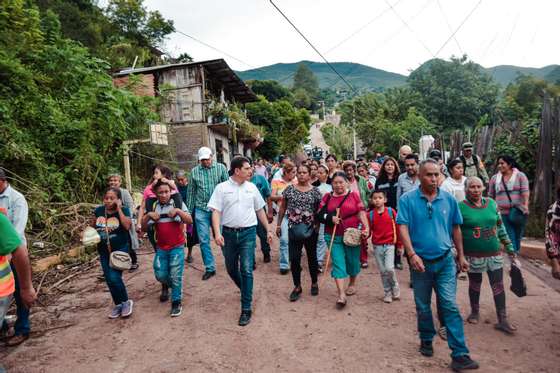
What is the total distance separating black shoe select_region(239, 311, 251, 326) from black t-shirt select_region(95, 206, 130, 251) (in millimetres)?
1634

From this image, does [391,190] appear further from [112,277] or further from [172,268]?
[112,277]

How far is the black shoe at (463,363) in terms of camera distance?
2.87 metres

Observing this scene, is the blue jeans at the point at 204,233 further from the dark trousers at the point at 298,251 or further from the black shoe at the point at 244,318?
the black shoe at the point at 244,318

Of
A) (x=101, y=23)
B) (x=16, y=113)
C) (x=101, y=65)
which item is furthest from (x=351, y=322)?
(x=101, y=23)

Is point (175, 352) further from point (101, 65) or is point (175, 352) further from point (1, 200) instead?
point (101, 65)

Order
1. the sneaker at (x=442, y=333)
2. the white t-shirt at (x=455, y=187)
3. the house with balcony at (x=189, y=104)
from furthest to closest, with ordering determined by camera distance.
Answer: the house with balcony at (x=189, y=104), the white t-shirt at (x=455, y=187), the sneaker at (x=442, y=333)

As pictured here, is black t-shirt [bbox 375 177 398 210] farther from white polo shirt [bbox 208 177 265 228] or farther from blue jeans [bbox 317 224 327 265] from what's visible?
white polo shirt [bbox 208 177 265 228]

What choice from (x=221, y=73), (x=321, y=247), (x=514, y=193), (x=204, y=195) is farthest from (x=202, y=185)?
(x=221, y=73)

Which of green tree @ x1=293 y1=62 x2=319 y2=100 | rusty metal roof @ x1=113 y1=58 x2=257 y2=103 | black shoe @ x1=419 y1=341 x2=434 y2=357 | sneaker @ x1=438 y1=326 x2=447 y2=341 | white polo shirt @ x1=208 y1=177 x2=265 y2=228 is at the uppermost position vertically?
green tree @ x1=293 y1=62 x2=319 y2=100

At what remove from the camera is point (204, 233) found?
5492 mm

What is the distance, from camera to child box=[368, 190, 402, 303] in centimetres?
450

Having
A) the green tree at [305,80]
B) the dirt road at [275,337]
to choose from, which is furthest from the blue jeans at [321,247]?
the green tree at [305,80]

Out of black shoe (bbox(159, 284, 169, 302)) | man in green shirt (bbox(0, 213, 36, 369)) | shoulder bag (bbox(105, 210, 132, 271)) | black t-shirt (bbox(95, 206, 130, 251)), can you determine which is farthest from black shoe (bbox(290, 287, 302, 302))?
man in green shirt (bbox(0, 213, 36, 369))

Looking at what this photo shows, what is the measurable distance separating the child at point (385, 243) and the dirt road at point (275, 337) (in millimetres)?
197
